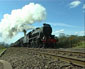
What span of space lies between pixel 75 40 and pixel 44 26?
9.26m

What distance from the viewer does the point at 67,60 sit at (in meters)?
6.89

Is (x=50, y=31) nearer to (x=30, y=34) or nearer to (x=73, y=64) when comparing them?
(x=30, y=34)

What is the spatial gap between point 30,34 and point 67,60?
19.9 metres

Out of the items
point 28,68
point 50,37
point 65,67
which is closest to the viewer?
point 65,67

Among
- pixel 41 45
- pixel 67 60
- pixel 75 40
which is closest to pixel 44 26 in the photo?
pixel 41 45

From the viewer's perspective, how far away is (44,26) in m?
22.0

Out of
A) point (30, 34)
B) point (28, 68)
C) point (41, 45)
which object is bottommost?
point (28, 68)

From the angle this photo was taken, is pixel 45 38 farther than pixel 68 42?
No

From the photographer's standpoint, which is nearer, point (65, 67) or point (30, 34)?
point (65, 67)

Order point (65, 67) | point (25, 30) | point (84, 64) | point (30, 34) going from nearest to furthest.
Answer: point (84, 64)
point (65, 67)
point (30, 34)
point (25, 30)

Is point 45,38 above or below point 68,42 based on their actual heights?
above

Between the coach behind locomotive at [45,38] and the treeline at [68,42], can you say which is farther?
the treeline at [68,42]

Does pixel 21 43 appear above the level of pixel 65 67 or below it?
above

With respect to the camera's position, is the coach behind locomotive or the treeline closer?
the coach behind locomotive
